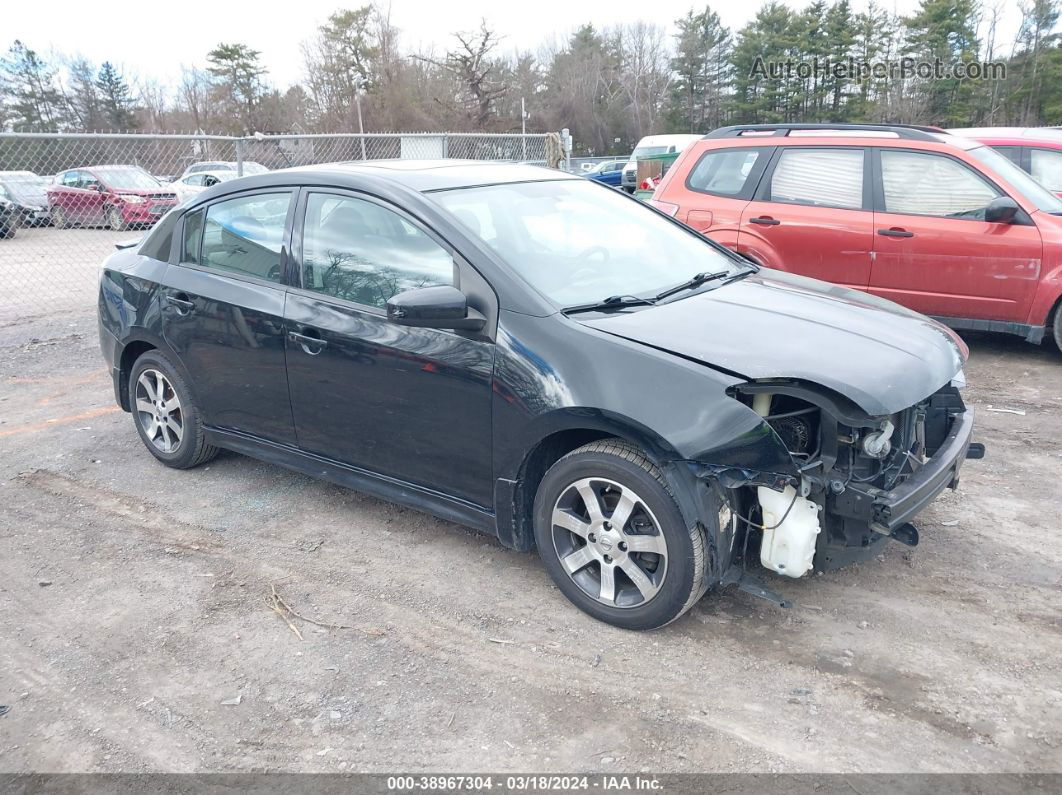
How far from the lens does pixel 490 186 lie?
13.1 ft

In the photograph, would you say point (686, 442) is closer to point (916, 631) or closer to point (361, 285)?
point (916, 631)

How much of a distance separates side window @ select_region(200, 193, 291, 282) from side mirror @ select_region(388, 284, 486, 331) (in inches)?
42.6

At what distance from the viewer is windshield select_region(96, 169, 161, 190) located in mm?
12695

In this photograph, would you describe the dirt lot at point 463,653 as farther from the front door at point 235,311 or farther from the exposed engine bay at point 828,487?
the front door at point 235,311

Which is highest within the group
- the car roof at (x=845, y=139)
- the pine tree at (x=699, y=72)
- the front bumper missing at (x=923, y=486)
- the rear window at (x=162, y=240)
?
the pine tree at (x=699, y=72)

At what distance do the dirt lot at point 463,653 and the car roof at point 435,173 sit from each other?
167 cm

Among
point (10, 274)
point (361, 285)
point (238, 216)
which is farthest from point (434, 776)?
point (10, 274)

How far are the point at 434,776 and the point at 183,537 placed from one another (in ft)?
7.20

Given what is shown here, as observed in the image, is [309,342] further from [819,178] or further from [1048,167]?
[1048,167]

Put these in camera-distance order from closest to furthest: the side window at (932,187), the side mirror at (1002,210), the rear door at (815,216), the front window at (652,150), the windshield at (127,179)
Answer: the side mirror at (1002,210)
the side window at (932,187)
the rear door at (815,216)
the windshield at (127,179)
the front window at (652,150)

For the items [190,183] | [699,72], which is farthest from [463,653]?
[699,72]

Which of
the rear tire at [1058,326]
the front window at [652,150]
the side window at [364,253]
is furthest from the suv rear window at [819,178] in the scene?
the front window at [652,150]

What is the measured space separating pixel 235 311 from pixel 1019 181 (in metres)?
6.05

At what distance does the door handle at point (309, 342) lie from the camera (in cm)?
384
